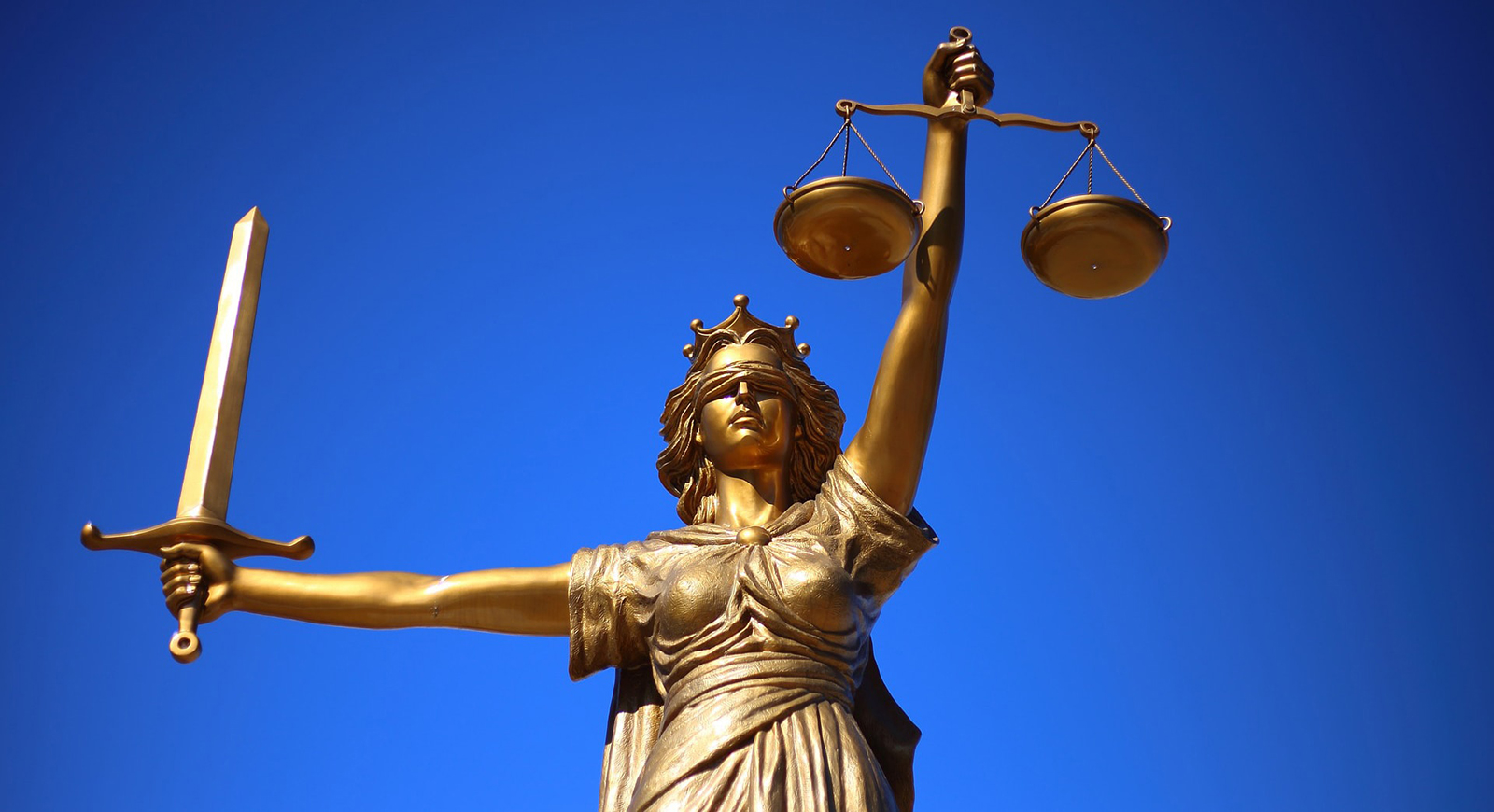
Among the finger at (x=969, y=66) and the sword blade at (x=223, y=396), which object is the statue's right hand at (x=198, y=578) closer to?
the sword blade at (x=223, y=396)

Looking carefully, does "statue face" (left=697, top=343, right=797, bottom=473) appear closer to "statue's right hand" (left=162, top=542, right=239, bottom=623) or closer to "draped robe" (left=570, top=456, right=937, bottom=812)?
"draped robe" (left=570, top=456, right=937, bottom=812)

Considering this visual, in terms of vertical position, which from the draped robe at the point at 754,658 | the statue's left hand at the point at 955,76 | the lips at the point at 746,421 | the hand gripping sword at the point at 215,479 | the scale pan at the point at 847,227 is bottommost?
the draped robe at the point at 754,658

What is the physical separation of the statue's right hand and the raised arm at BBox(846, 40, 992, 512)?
2.62 meters

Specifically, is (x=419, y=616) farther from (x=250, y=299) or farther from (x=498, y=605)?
(x=250, y=299)

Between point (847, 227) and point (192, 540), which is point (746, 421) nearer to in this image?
point (847, 227)

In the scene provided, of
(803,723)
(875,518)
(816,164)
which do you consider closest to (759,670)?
(803,723)

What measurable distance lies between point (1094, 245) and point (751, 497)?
6.07ft

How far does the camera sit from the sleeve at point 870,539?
7.71m

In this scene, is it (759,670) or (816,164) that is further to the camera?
(816,164)

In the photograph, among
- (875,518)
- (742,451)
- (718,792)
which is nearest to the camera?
(718,792)

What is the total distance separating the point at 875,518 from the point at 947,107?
1.81m

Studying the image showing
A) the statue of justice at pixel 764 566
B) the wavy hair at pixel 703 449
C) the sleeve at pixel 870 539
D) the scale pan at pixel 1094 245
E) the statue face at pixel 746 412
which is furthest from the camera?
the wavy hair at pixel 703 449

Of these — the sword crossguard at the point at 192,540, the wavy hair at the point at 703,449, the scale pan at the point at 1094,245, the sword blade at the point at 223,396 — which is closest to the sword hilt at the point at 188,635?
the sword crossguard at the point at 192,540

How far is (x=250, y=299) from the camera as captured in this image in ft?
25.8
